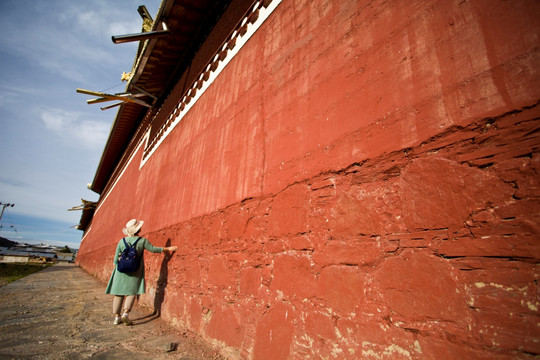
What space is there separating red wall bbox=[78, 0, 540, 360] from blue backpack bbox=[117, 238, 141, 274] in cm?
156

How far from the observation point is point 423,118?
122 cm

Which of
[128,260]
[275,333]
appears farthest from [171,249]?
[275,333]

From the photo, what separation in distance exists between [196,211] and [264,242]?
4.76 feet

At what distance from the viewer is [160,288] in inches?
151

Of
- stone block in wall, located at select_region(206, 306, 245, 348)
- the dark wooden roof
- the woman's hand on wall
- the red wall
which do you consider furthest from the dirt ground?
the dark wooden roof

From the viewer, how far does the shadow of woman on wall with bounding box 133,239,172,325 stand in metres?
3.69

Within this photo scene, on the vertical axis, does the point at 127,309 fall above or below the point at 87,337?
above

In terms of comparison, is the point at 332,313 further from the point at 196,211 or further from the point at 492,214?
the point at 196,211

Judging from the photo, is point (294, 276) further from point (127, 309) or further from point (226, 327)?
point (127, 309)

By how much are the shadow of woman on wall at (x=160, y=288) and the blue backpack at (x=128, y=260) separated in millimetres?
342

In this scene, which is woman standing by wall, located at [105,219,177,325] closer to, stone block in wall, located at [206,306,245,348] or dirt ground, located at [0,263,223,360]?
dirt ground, located at [0,263,223,360]

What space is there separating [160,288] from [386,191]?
3563 millimetres

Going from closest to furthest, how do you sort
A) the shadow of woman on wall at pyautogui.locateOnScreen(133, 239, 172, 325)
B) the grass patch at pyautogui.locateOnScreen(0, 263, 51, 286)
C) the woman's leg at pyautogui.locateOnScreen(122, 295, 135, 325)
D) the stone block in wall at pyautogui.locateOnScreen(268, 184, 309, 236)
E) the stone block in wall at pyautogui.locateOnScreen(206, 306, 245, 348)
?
1. the stone block in wall at pyautogui.locateOnScreen(268, 184, 309, 236)
2. the stone block in wall at pyautogui.locateOnScreen(206, 306, 245, 348)
3. the woman's leg at pyautogui.locateOnScreen(122, 295, 135, 325)
4. the shadow of woman on wall at pyautogui.locateOnScreen(133, 239, 172, 325)
5. the grass patch at pyautogui.locateOnScreen(0, 263, 51, 286)

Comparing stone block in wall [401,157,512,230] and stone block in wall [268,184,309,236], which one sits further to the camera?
stone block in wall [268,184,309,236]
